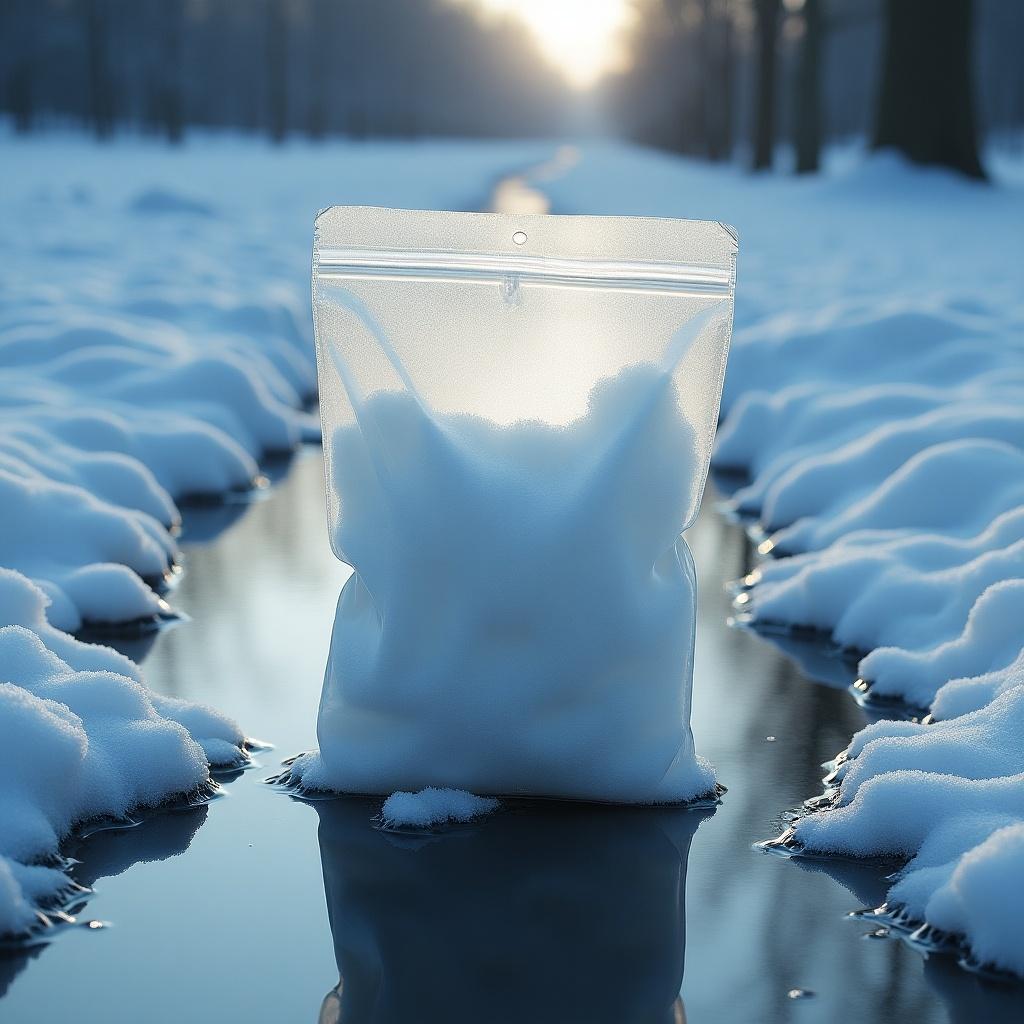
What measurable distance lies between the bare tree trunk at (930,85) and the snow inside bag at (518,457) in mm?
12229

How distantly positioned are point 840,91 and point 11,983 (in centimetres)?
5753

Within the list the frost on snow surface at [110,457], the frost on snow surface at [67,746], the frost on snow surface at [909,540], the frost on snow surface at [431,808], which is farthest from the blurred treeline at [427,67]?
the frost on snow surface at [431,808]

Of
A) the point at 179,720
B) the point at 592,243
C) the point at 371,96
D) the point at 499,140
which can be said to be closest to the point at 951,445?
the point at 592,243

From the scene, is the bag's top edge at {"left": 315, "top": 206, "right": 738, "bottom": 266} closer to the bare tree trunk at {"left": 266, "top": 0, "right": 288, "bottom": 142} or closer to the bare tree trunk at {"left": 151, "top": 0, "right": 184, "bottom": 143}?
the bare tree trunk at {"left": 151, "top": 0, "right": 184, "bottom": 143}

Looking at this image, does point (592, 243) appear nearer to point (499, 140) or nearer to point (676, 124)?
point (676, 124)

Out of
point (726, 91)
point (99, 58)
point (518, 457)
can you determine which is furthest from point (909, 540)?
point (99, 58)

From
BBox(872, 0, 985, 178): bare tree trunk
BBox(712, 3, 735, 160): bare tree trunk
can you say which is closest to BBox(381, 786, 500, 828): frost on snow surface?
BBox(872, 0, 985, 178): bare tree trunk

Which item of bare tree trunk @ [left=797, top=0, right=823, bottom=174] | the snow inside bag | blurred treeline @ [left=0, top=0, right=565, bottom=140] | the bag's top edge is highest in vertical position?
the bag's top edge

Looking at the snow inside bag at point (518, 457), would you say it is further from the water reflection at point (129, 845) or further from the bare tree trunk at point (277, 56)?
the bare tree trunk at point (277, 56)

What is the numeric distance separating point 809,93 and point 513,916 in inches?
695

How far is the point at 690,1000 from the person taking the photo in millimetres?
1808

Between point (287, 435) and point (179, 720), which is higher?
point (179, 720)

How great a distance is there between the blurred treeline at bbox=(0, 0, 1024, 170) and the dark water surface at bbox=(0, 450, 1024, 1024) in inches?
494

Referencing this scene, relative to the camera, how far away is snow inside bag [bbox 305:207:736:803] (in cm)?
218
